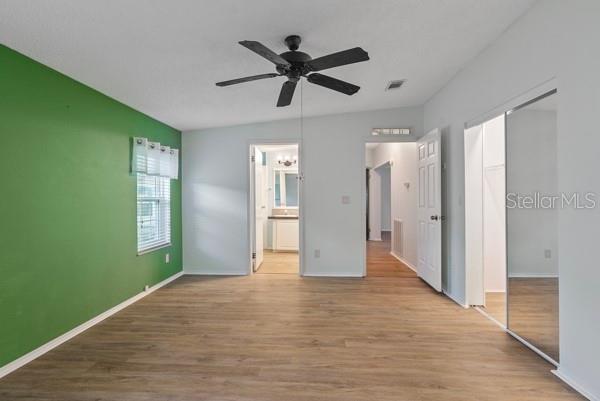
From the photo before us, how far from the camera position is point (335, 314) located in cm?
315

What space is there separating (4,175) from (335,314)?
9.93 feet

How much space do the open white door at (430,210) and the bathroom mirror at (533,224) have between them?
106 cm

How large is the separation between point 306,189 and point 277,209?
7.40 feet

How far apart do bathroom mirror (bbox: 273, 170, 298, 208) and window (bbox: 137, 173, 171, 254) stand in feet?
9.38

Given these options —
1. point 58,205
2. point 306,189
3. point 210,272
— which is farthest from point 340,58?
point 210,272

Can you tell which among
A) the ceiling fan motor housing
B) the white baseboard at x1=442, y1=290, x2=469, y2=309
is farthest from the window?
the white baseboard at x1=442, y1=290, x2=469, y2=309

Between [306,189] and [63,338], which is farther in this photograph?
[306,189]

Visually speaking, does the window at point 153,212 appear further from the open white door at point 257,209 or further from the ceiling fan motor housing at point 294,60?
the ceiling fan motor housing at point 294,60

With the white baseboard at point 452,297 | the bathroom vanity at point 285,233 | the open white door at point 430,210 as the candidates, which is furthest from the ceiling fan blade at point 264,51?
the bathroom vanity at point 285,233

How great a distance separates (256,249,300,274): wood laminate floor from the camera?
4949 mm

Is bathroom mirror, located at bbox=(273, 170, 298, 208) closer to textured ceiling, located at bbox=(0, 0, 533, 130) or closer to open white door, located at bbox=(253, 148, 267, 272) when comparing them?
open white door, located at bbox=(253, 148, 267, 272)

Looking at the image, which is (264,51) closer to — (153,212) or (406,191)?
(153,212)

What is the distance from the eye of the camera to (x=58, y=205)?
8.44ft

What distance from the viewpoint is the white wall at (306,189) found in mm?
4648
